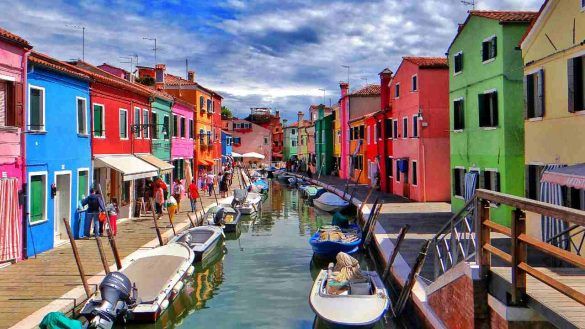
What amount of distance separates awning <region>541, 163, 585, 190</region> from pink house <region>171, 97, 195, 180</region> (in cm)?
2321

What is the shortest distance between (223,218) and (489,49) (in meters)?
13.3

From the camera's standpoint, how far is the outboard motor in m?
9.85

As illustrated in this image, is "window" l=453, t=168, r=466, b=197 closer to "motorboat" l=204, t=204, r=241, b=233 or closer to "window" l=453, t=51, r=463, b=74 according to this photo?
"window" l=453, t=51, r=463, b=74

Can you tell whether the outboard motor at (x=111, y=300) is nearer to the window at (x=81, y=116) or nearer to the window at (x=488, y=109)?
the window at (x=81, y=116)

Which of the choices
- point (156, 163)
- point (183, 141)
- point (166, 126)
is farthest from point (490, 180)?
point (183, 141)

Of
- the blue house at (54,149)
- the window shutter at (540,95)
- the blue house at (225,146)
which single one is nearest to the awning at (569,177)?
the window shutter at (540,95)

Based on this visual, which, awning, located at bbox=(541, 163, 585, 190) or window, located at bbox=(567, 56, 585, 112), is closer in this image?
awning, located at bbox=(541, 163, 585, 190)

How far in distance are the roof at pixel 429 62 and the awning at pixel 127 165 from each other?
15.0 metres

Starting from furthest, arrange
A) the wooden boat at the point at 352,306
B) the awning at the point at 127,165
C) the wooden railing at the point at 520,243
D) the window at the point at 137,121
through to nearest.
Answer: the window at the point at 137,121, the awning at the point at 127,165, the wooden boat at the point at 352,306, the wooden railing at the point at 520,243

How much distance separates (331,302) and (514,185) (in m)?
10.6

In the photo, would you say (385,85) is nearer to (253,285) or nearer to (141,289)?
(253,285)

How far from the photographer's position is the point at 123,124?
2278 cm

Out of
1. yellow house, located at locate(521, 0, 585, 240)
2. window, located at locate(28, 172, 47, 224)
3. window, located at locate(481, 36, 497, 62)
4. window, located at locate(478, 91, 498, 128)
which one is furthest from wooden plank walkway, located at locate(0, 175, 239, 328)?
window, located at locate(481, 36, 497, 62)

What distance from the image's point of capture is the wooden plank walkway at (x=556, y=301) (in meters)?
5.19
